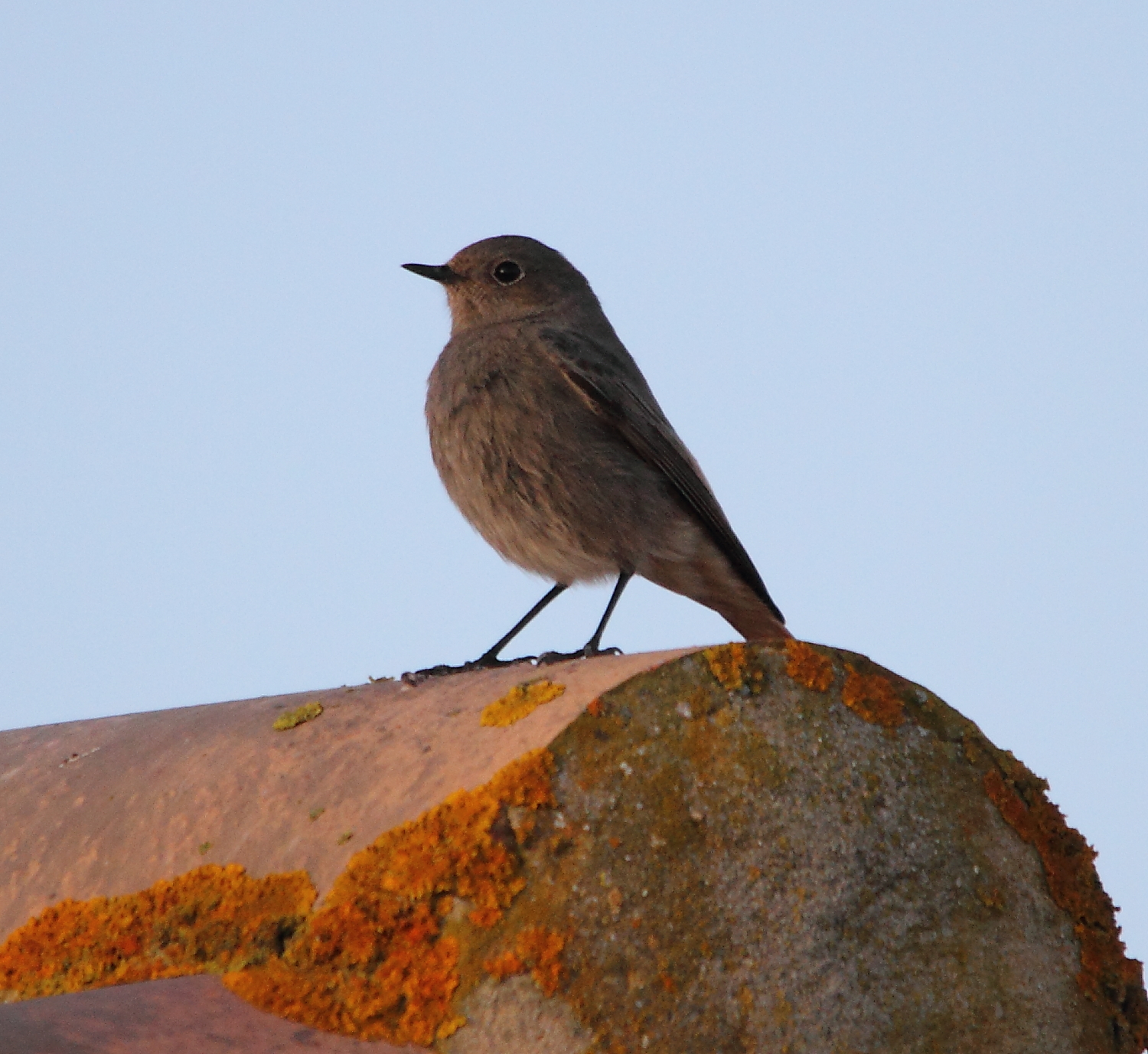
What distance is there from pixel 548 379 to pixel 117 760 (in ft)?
9.51

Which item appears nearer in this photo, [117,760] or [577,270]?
[117,760]

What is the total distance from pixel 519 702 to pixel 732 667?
51 cm

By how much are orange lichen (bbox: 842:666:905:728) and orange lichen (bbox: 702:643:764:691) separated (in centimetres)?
22

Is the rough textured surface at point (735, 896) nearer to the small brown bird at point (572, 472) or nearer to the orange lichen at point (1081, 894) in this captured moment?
the orange lichen at point (1081, 894)

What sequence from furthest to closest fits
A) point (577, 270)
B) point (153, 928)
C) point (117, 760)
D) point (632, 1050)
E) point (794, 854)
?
point (577, 270), point (117, 760), point (153, 928), point (794, 854), point (632, 1050)

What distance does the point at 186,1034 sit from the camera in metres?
2.87

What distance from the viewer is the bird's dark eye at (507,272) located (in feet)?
25.2

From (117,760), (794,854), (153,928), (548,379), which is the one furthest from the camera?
(548,379)

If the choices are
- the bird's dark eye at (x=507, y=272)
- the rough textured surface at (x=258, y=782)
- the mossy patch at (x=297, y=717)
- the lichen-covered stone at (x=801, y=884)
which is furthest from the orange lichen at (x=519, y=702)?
the bird's dark eye at (x=507, y=272)

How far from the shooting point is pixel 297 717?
3.96 metres

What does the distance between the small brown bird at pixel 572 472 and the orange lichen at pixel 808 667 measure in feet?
9.66

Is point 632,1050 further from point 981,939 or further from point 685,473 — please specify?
point 685,473

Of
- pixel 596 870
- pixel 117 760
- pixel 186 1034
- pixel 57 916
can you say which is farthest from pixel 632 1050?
pixel 117 760

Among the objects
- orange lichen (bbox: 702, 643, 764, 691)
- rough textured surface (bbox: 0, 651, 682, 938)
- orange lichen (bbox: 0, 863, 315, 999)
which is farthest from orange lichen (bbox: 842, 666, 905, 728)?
orange lichen (bbox: 0, 863, 315, 999)
